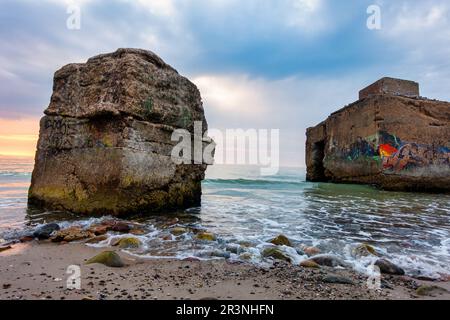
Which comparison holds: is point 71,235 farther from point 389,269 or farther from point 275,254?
point 389,269

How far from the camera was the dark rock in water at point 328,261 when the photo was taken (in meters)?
2.75

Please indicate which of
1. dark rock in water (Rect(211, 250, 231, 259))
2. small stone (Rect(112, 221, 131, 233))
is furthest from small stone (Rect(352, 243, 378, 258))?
small stone (Rect(112, 221, 131, 233))

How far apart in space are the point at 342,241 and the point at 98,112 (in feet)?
14.0

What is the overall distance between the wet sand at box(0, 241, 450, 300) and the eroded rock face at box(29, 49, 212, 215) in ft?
6.61

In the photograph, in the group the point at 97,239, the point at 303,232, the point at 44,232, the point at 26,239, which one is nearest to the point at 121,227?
the point at 97,239

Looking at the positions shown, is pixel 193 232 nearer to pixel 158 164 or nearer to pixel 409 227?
pixel 158 164

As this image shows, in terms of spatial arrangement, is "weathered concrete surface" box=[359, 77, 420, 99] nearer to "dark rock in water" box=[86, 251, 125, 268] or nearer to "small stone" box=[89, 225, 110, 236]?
"small stone" box=[89, 225, 110, 236]

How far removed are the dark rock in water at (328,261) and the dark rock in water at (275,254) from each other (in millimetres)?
259

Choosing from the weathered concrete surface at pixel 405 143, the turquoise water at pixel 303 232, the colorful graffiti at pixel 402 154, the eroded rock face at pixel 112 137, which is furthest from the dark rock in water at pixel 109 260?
the colorful graffiti at pixel 402 154

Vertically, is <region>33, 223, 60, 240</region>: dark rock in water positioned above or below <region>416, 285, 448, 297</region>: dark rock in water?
above

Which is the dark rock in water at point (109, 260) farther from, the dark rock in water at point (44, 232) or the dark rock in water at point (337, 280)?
the dark rock in water at point (337, 280)

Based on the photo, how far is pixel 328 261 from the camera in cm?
279

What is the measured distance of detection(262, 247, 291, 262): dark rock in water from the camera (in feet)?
9.52

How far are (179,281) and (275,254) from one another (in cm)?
116
